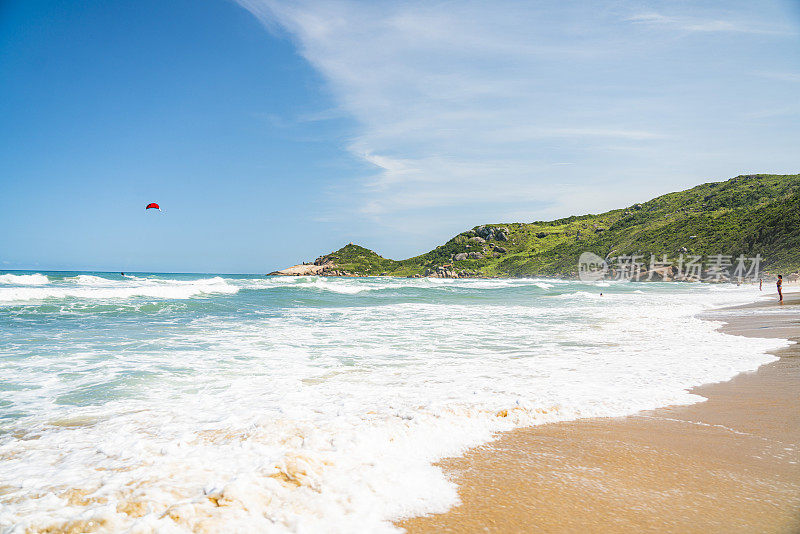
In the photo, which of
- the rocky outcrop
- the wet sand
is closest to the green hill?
the rocky outcrop

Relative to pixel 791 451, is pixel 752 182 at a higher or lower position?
higher

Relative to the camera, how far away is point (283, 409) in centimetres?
555

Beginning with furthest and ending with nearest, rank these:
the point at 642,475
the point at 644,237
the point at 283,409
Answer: the point at 644,237 → the point at 283,409 → the point at 642,475

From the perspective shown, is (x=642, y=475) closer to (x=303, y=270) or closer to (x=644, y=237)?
(x=644, y=237)

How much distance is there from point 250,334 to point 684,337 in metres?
13.1


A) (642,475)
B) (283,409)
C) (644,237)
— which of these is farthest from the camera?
(644,237)

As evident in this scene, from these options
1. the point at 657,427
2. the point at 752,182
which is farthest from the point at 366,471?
the point at 752,182

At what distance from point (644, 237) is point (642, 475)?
107 metres

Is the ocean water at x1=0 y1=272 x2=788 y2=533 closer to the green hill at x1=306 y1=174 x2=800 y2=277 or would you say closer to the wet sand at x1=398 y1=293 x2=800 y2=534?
the wet sand at x1=398 y1=293 x2=800 y2=534

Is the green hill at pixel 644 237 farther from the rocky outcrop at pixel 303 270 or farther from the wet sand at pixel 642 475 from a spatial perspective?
the wet sand at pixel 642 475

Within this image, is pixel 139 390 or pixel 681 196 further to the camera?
pixel 681 196

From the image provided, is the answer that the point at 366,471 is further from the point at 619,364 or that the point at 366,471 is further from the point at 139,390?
the point at 619,364

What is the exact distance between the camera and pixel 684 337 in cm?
1231

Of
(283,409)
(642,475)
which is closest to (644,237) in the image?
(642,475)
